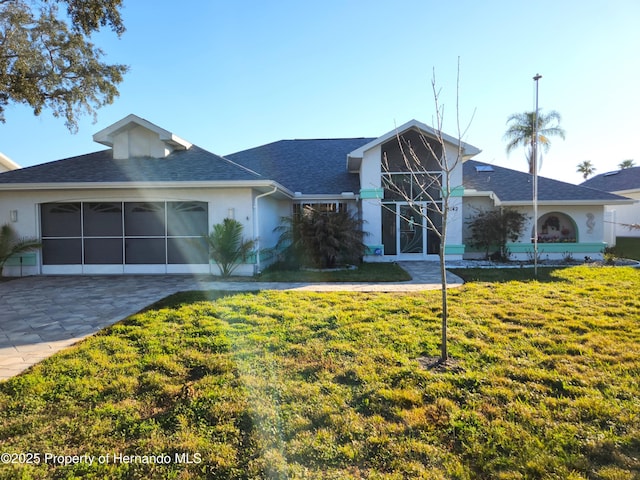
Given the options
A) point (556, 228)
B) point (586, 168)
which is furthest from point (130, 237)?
point (586, 168)

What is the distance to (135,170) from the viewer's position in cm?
1201

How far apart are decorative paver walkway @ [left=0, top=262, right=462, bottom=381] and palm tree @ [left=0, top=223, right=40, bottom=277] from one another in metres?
1.03

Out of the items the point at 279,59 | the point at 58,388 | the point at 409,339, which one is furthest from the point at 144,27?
the point at 409,339

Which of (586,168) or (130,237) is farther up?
(586,168)

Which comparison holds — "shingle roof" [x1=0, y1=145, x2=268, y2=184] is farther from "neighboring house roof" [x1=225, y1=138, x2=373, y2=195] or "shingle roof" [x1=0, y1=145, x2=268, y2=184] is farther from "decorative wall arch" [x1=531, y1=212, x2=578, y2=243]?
"decorative wall arch" [x1=531, y1=212, x2=578, y2=243]

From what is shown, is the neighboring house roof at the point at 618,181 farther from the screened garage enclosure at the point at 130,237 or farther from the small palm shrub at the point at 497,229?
the screened garage enclosure at the point at 130,237

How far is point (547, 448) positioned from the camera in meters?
2.74

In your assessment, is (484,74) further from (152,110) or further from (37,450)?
(152,110)

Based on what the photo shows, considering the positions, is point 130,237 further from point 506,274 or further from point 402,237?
point 506,274

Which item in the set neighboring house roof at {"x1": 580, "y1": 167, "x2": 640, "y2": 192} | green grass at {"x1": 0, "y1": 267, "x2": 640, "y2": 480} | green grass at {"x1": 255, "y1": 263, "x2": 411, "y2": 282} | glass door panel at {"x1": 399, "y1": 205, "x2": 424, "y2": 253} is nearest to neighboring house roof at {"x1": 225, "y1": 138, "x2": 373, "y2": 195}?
glass door panel at {"x1": 399, "y1": 205, "x2": 424, "y2": 253}

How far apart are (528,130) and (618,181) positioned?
7.47 metres

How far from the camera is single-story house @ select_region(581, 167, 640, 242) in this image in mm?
22625

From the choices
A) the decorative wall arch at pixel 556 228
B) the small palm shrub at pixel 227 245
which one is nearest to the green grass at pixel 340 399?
the small palm shrub at pixel 227 245

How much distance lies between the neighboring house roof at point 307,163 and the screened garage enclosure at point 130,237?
5794 millimetres
